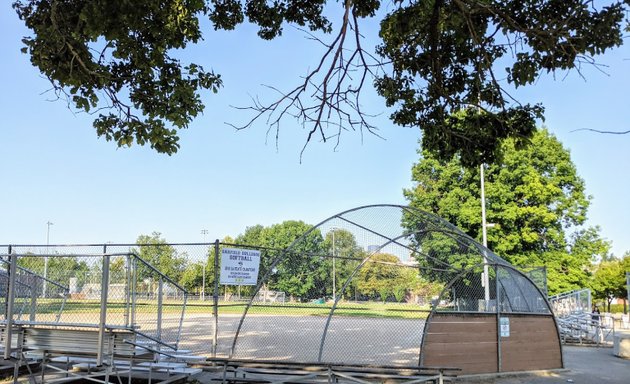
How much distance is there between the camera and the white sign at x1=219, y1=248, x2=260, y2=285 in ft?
39.4

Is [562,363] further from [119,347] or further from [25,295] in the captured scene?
[25,295]

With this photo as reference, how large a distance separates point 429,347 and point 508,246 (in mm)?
23452

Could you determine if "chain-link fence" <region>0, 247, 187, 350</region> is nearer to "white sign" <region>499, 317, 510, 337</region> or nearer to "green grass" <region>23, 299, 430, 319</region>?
"green grass" <region>23, 299, 430, 319</region>

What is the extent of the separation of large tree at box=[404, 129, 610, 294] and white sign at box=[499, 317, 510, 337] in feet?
69.2

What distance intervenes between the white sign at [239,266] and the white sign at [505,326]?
230 inches

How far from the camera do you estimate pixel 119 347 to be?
7.79 meters

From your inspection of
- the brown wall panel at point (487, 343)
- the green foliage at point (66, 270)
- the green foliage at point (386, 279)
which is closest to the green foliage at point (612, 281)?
the brown wall panel at point (487, 343)

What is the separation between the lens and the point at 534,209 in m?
31.8

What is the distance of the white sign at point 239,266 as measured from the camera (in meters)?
12.0

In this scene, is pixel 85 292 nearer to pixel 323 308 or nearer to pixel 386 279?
pixel 323 308

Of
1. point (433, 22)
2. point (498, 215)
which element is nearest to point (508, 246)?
point (498, 215)

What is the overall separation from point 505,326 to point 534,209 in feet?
72.4

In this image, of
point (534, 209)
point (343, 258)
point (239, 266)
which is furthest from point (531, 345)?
point (534, 209)

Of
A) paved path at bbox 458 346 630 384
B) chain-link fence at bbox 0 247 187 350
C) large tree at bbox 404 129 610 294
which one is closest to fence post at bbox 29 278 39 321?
chain-link fence at bbox 0 247 187 350
